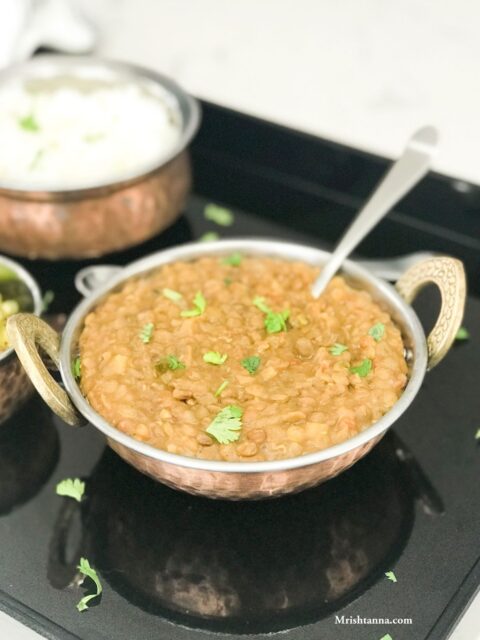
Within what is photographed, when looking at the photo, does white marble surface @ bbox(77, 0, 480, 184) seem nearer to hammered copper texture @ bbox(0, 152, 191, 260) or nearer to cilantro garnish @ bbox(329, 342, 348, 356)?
hammered copper texture @ bbox(0, 152, 191, 260)

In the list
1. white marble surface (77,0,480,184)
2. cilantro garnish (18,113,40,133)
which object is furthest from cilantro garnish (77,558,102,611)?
white marble surface (77,0,480,184)

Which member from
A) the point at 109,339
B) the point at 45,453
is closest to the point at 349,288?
the point at 109,339

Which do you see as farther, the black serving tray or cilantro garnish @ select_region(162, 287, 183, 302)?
cilantro garnish @ select_region(162, 287, 183, 302)

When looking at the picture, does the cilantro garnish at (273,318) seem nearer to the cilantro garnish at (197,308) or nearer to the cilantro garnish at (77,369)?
the cilantro garnish at (197,308)

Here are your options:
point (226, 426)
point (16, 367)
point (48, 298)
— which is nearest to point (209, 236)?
point (48, 298)

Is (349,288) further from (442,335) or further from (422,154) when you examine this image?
(422,154)
